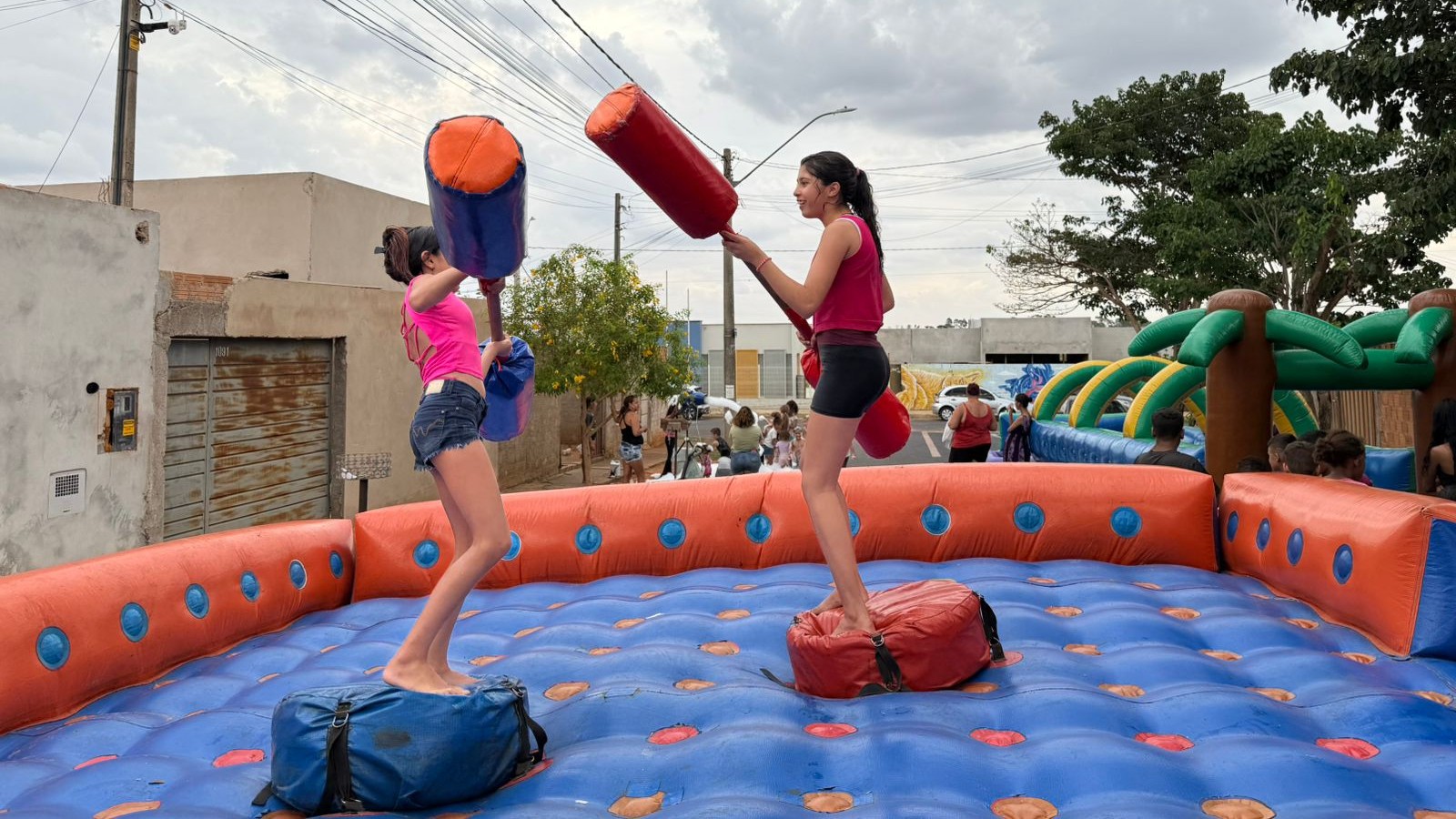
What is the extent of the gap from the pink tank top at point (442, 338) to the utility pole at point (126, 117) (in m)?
8.32

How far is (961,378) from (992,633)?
32839 millimetres

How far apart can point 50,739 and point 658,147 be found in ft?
8.47

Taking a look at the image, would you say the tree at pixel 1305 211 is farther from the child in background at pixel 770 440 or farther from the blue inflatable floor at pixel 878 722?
the blue inflatable floor at pixel 878 722

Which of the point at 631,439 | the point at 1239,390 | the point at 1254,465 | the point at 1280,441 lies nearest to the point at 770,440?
→ the point at 631,439

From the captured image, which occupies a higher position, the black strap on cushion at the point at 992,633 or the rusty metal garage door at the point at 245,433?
the rusty metal garage door at the point at 245,433

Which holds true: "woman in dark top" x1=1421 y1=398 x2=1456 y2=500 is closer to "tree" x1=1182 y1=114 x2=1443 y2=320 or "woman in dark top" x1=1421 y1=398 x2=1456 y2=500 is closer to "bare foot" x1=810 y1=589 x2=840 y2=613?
"bare foot" x1=810 y1=589 x2=840 y2=613

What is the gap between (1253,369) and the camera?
18.4ft

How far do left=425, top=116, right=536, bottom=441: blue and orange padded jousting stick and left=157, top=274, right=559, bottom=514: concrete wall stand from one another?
23.6 feet

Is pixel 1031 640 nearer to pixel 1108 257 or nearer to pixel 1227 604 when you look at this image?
pixel 1227 604

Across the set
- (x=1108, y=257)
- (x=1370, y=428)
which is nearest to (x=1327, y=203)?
(x=1370, y=428)

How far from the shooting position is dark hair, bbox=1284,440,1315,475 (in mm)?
4969

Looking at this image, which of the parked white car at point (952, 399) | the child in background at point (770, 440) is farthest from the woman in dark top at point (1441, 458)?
the parked white car at point (952, 399)

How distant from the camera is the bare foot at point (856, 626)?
304cm

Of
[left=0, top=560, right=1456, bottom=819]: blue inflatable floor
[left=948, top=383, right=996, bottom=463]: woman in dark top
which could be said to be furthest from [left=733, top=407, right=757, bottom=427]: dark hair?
[left=0, top=560, right=1456, bottom=819]: blue inflatable floor
